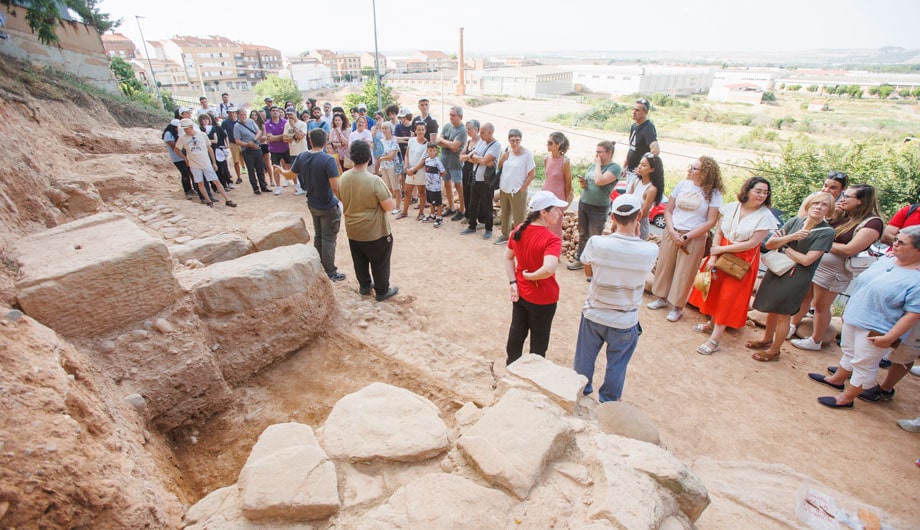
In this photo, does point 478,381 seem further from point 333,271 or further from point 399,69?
point 399,69

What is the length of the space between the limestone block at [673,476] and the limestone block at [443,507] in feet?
2.23

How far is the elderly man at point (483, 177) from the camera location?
6.49 metres

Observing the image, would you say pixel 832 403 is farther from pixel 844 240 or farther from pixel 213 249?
pixel 213 249

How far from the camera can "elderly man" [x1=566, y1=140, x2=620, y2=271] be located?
5.25 meters

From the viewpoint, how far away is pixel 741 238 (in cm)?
403

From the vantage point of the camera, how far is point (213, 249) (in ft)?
14.6

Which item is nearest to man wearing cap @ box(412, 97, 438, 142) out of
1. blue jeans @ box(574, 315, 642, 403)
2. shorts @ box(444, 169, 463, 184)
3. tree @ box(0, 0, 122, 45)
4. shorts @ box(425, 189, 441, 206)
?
shorts @ box(444, 169, 463, 184)

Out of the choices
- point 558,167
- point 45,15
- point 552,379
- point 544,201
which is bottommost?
point 552,379

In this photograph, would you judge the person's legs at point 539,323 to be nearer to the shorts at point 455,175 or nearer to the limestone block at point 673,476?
the limestone block at point 673,476

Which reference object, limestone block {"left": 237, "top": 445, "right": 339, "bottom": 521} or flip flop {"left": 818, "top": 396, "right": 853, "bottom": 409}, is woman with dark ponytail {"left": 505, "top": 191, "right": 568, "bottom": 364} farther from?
flip flop {"left": 818, "top": 396, "right": 853, "bottom": 409}

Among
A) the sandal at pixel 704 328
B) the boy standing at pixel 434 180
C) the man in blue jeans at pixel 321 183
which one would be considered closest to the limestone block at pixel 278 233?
the man in blue jeans at pixel 321 183

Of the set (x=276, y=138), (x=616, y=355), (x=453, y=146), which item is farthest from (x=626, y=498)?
(x=276, y=138)

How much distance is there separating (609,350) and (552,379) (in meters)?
0.69

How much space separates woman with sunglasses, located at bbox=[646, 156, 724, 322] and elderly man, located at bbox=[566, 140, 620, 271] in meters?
0.84
